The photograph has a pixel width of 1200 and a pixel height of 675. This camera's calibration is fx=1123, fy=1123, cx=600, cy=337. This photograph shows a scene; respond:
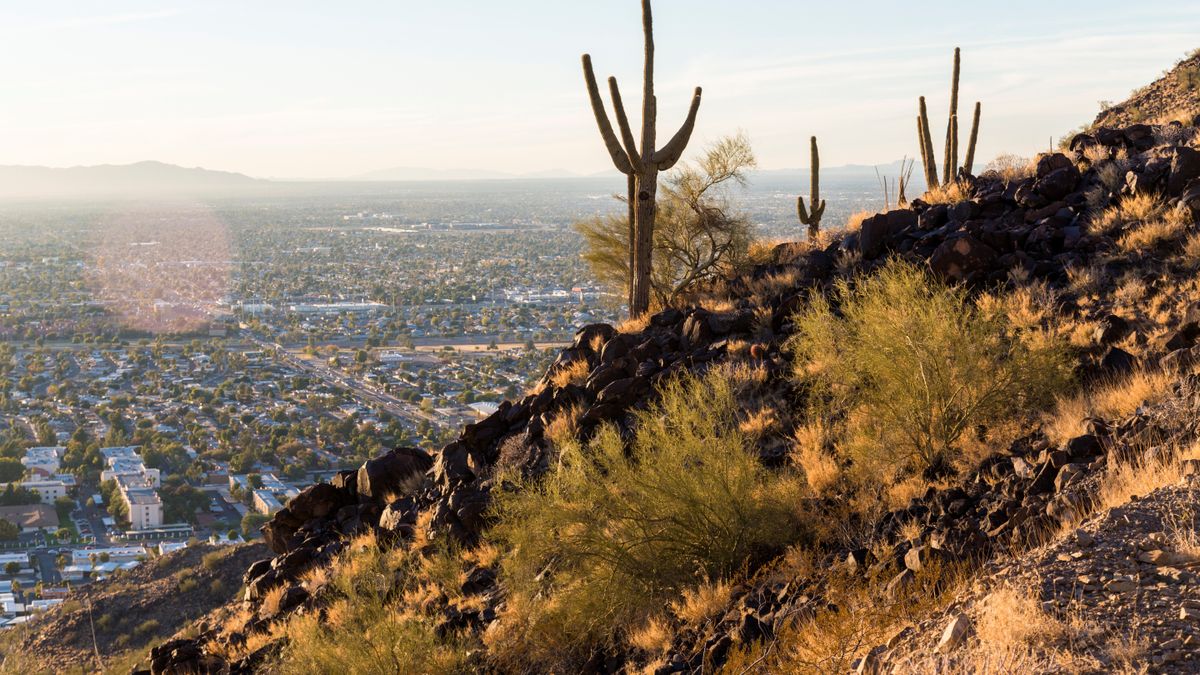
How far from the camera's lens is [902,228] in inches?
701

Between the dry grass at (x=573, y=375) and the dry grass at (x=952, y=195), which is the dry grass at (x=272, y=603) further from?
the dry grass at (x=952, y=195)

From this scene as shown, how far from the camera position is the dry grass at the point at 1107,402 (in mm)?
10711

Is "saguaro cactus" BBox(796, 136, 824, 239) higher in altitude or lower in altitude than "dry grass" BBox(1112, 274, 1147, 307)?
higher

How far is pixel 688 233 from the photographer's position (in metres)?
22.2

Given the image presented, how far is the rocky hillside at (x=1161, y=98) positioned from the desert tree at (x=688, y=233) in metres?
11.2

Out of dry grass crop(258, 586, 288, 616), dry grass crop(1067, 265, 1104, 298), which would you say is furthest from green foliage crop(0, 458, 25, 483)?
dry grass crop(1067, 265, 1104, 298)

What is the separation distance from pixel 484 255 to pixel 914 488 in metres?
109

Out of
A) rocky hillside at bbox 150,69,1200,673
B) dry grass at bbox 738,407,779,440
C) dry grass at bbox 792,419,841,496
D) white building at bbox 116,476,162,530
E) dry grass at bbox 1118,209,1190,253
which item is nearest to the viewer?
rocky hillside at bbox 150,69,1200,673

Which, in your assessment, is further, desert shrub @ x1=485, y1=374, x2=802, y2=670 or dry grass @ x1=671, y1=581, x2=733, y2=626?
desert shrub @ x1=485, y1=374, x2=802, y2=670

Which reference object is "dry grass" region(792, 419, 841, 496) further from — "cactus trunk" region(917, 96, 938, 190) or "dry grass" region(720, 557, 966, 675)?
"cactus trunk" region(917, 96, 938, 190)

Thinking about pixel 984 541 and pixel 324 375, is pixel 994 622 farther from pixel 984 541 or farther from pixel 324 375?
pixel 324 375

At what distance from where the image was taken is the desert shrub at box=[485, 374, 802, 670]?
11.5 m

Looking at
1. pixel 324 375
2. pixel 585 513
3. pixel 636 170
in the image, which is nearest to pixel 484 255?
pixel 324 375

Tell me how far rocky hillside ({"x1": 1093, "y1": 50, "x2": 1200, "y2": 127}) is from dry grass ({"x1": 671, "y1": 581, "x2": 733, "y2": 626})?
2115 cm
